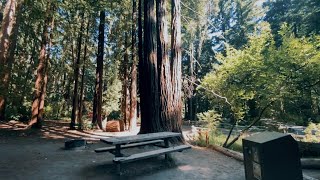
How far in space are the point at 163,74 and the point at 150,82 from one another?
60cm

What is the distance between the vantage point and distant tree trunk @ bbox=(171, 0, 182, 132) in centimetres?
977

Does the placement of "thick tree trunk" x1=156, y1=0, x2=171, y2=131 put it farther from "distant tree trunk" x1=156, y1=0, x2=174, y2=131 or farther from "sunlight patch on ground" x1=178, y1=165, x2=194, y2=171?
"sunlight patch on ground" x1=178, y1=165, x2=194, y2=171

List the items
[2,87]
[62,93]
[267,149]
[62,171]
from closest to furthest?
1. [267,149]
2. [62,171]
3. [2,87]
4. [62,93]

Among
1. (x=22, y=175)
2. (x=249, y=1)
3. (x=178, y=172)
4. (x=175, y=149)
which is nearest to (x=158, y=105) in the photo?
(x=175, y=149)

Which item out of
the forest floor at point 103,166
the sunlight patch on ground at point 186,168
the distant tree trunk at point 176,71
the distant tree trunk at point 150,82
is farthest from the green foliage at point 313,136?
the sunlight patch on ground at point 186,168

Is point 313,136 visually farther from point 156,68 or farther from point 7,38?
point 7,38

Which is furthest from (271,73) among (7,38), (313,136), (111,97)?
(111,97)

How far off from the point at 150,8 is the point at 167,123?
15.7 ft

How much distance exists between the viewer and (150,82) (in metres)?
9.81

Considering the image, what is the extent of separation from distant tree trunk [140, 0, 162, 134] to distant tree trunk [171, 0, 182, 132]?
2.22 feet

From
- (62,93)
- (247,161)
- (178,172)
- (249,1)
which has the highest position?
(249,1)

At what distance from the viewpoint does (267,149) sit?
4.58 m

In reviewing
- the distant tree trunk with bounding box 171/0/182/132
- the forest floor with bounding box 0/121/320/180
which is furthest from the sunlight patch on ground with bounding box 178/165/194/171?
the distant tree trunk with bounding box 171/0/182/132

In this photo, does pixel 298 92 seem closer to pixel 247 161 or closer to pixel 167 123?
pixel 167 123
